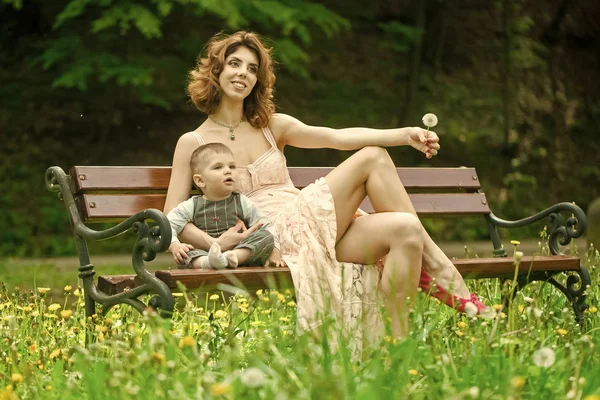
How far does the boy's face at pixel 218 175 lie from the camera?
4066 millimetres

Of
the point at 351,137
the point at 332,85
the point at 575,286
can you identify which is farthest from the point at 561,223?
the point at 332,85

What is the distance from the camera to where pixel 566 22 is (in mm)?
15195

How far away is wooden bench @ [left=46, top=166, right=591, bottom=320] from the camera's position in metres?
3.58

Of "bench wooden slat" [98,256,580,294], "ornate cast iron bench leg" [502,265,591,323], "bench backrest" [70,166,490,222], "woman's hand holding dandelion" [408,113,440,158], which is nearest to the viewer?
"bench wooden slat" [98,256,580,294]

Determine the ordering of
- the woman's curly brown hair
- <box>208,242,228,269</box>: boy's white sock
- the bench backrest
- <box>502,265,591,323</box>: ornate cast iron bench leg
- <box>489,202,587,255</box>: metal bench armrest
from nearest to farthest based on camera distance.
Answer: <box>208,242,228,269</box>: boy's white sock
the bench backrest
the woman's curly brown hair
<box>502,265,591,323</box>: ornate cast iron bench leg
<box>489,202,587,255</box>: metal bench armrest

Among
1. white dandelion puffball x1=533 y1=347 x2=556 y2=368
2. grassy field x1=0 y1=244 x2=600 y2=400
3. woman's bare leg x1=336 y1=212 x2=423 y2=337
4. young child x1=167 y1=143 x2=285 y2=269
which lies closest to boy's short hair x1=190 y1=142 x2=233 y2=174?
young child x1=167 y1=143 x2=285 y2=269

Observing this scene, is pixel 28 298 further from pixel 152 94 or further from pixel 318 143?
pixel 152 94

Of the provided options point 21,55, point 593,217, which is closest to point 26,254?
point 21,55

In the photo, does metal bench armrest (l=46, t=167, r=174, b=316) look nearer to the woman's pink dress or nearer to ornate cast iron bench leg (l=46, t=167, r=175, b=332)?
ornate cast iron bench leg (l=46, t=167, r=175, b=332)

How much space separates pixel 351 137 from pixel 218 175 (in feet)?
2.42

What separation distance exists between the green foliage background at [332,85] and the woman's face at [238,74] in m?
4.93

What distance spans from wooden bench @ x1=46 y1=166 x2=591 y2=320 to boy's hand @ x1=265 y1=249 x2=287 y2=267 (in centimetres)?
8

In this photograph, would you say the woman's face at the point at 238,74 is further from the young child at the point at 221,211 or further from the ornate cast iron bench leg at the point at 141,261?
the ornate cast iron bench leg at the point at 141,261

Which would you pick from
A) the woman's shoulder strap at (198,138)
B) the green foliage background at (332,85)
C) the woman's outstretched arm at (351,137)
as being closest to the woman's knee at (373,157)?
the woman's outstretched arm at (351,137)
